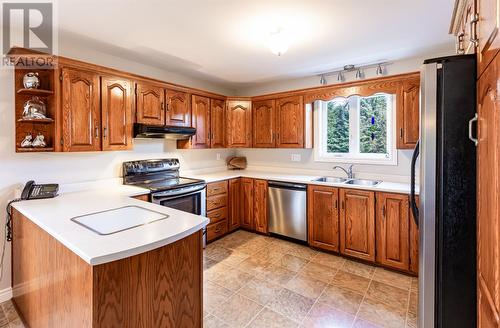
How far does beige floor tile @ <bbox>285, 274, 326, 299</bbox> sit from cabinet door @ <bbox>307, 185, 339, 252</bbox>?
714 mm

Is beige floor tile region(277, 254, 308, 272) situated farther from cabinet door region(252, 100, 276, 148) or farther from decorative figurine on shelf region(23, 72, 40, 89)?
decorative figurine on shelf region(23, 72, 40, 89)

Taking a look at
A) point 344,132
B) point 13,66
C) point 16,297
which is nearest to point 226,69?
point 344,132

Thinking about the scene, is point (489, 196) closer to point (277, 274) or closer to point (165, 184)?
point (277, 274)

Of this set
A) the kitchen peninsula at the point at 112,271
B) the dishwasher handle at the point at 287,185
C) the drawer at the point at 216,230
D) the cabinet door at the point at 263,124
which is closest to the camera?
the kitchen peninsula at the point at 112,271

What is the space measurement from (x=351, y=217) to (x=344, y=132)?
1325mm

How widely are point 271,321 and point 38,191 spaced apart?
2.31 metres

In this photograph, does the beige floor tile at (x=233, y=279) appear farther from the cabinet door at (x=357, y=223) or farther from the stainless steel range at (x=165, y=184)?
the cabinet door at (x=357, y=223)

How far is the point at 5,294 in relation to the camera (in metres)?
2.28

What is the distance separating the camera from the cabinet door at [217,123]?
3.93 m

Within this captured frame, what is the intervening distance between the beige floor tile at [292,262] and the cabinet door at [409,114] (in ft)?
5.84

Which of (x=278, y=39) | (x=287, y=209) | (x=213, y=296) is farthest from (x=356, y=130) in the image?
(x=213, y=296)

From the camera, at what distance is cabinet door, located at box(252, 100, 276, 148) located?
156 inches

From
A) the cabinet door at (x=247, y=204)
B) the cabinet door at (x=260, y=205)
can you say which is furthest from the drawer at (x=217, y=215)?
the cabinet door at (x=260, y=205)

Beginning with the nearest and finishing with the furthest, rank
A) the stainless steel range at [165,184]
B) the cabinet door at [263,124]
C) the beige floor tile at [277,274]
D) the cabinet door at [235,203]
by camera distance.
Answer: the beige floor tile at [277,274]
the stainless steel range at [165,184]
the cabinet door at [235,203]
the cabinet door at [263,124]
